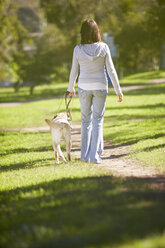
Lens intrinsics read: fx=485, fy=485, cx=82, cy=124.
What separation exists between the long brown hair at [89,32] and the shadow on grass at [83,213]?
2370mm

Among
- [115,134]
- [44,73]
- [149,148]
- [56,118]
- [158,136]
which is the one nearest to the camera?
[56,118]

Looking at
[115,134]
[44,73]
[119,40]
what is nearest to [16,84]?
[44,73]

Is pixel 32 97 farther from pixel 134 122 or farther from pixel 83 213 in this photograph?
pixel 83 213

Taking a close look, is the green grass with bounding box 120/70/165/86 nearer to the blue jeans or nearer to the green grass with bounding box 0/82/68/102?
the green grass with bounding box 0/82/68/102

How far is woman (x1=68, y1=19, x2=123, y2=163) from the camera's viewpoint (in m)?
7.75

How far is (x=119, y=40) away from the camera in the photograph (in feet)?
161

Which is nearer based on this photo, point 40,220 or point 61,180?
point 40,220

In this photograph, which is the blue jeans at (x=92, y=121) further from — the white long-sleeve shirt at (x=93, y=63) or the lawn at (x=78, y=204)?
the lawn at (x=78, y=204)

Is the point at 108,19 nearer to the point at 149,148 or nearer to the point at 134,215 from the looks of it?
the point at 149,148

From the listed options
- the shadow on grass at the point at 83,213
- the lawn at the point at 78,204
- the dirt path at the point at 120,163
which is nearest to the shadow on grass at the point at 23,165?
the lawn at the point at 78,204

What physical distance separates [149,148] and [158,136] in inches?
74.1

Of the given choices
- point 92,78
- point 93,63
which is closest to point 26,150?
point 92,78

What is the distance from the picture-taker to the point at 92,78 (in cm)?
787

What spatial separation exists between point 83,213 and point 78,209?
0.67 feet
